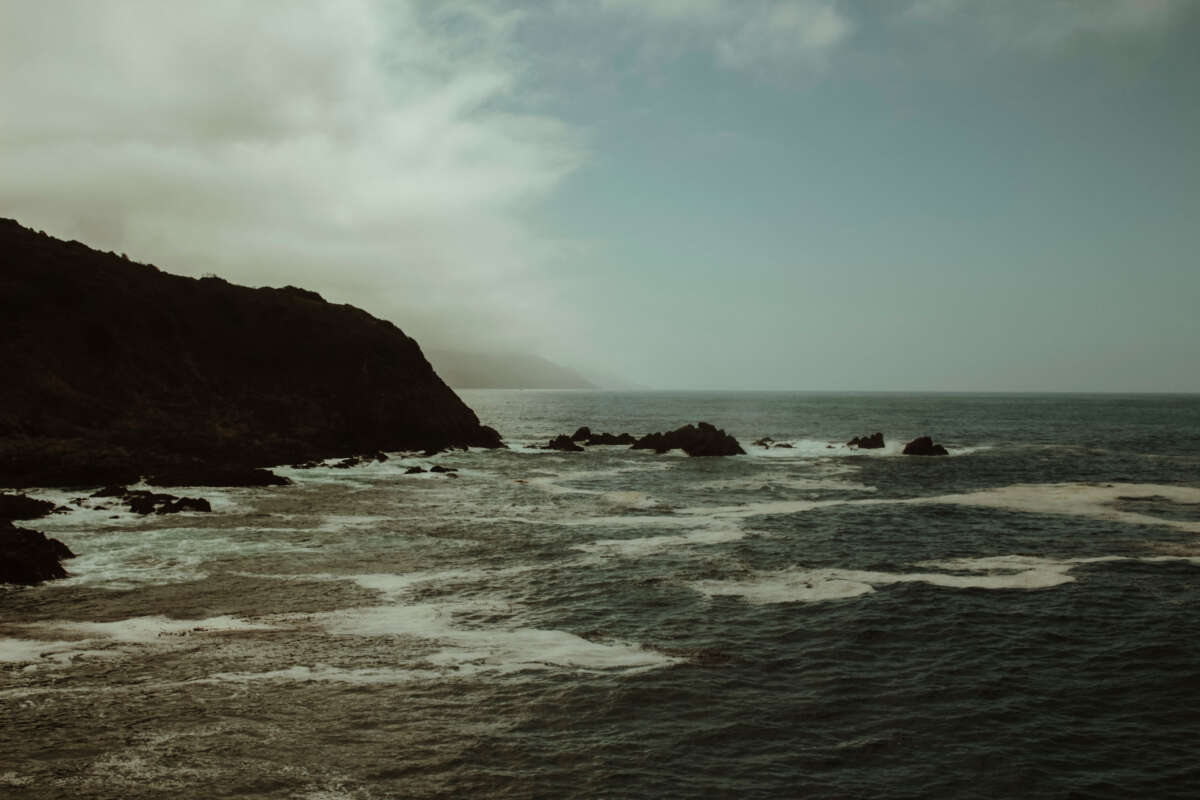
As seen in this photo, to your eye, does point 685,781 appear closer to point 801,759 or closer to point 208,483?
point 801,759

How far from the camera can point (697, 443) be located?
85.2 m

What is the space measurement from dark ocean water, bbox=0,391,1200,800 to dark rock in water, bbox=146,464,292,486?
828cm

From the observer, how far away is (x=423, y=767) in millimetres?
13977

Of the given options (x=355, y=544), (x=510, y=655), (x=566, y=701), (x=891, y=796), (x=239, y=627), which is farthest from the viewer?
(x=355, y=544)

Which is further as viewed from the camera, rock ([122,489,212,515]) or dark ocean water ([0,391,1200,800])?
rock ([122,489,212,515])

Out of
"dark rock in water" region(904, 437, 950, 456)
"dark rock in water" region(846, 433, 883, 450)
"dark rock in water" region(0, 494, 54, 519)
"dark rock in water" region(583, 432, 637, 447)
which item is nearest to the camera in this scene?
"dark rock in water" region(0, 494, 54, 519)

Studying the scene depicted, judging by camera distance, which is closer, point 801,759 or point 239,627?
point 801,759

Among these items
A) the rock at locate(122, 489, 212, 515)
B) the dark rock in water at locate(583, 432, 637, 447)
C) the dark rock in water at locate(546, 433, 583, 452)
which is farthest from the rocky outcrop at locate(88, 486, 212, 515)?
the dark rock in water at locate(583, 432, 637, 447)

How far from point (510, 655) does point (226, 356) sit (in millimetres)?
70783

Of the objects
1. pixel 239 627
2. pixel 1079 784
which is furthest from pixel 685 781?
pixel 239 627

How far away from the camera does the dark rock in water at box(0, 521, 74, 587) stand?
25844 mm

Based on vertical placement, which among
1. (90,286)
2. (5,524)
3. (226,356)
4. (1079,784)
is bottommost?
(1079,784)

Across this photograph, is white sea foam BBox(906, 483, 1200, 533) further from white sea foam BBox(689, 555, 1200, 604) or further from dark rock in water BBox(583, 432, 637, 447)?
dark rock in water BBox(583, 432, 637, 447)

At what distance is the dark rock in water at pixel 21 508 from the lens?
3566cm
